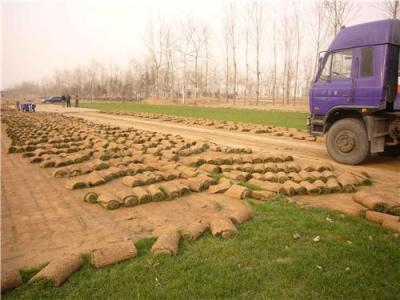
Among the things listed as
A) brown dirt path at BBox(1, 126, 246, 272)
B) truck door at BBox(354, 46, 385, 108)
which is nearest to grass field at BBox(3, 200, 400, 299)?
brown dirt path at BBox(1, 126, 246, 272)

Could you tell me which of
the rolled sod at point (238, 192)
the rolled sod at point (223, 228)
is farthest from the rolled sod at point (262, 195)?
the rolled sod at point (223, 228)

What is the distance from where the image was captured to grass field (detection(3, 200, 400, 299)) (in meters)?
2.69

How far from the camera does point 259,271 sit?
9.84ft

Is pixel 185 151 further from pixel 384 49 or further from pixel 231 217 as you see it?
pixel 384 49

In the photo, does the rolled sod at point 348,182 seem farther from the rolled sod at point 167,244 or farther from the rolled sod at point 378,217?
the rolled sod at point 167,244

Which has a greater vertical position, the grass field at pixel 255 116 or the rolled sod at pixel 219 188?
the grass field at pixel 255 116

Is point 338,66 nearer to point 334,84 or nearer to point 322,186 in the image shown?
point 334,84

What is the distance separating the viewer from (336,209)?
4.61 meters

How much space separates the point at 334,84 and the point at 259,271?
633 centimetres

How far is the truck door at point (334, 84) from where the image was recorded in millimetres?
7609

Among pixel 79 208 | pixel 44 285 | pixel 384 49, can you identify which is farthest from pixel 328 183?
pixel 44 285

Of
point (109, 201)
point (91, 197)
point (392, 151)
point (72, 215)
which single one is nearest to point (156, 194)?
point (109, 201)

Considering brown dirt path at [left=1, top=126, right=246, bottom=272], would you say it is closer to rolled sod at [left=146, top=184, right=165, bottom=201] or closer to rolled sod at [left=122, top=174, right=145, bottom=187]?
rolled sod at [left=146, top=184, right=165, bottom=201]

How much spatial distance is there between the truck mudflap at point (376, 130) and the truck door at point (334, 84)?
0.68 metres
